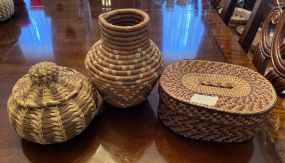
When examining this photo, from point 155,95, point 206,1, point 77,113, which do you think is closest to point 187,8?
point 206,1

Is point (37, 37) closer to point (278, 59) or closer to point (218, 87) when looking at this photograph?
point (218, 87)

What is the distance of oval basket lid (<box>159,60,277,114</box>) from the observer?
0.59 metres

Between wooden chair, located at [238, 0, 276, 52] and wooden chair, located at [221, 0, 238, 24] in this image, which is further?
wooden chair, located at [221, 0, 238, 24]

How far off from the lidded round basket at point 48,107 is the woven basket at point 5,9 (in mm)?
710

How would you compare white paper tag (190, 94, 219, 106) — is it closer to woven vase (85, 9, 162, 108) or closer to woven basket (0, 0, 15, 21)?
woven vase (85, 9, 162, 108)

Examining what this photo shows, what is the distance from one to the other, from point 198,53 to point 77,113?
0.55 meters

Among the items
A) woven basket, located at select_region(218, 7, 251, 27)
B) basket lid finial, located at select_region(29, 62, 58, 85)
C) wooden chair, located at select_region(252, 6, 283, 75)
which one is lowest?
woven basket, located at select_region(218, 7, 251, 27)

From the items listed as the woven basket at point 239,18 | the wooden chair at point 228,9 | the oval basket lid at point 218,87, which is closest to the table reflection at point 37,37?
the oval basket lid at point 218,87

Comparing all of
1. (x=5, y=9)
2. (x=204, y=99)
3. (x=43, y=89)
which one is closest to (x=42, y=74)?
(x=43, y=89)

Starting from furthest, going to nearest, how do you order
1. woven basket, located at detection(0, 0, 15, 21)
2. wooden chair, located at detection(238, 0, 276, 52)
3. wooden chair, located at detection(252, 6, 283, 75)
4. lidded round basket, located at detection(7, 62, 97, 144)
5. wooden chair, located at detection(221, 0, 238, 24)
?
wooden chair, located at detection(221, 0, 238, 24)
woven basket, located at detection(0, 0, 15, 21)
wooden chair, located at detection(238, 0, 276, 52)
wooden chair, located at detection(252, 6, 283, 75)
lidded round basket, located at detection(7, 62, 97, 144)

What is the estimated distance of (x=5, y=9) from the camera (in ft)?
3.80

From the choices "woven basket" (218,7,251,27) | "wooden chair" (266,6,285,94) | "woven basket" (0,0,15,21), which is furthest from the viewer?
"woven basket" (218,7,251,27)

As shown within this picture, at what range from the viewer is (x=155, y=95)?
775 millimetres

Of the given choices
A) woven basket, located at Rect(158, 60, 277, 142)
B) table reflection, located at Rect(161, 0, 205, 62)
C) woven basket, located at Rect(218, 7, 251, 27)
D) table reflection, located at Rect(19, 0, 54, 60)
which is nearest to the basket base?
woven basket, located at Rect(158, 60, 277, 142)
